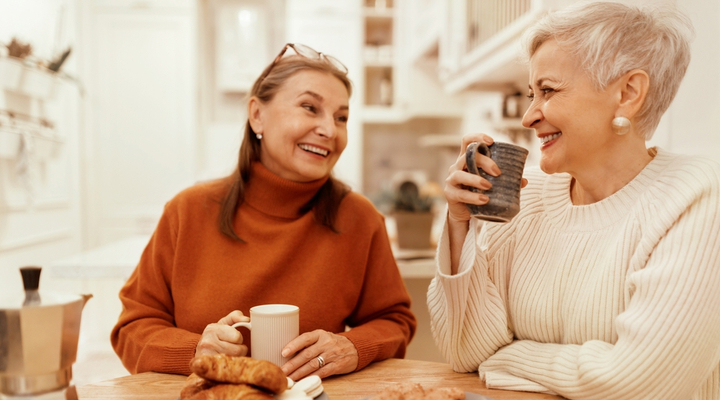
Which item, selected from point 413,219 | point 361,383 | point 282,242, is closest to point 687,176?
point 361,383

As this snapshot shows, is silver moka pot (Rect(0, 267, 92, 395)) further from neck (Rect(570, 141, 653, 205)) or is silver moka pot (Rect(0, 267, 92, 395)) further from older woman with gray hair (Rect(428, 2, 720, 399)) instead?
neck (Rect(570, 141, 653, 205))

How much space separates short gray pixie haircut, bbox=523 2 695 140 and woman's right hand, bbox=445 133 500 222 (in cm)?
22

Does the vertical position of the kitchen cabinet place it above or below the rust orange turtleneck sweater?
above

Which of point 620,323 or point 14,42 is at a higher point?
point 14,42

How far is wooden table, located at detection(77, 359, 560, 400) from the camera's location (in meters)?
0.87

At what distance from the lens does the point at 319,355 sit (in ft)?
3.22

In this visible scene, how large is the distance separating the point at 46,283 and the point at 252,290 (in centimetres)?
273

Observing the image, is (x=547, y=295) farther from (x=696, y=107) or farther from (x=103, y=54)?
(x=103, y=54)

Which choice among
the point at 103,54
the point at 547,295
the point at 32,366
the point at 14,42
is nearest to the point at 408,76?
the point at 103,54

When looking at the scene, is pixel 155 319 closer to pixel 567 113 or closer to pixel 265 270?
pixel 265 270

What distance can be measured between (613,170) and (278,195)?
762mm

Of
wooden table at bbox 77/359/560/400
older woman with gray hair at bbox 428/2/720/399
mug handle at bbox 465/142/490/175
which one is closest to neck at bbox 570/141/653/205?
older woman with gray hair at bbox 428/2/720/399

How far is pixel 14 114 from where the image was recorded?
290cm

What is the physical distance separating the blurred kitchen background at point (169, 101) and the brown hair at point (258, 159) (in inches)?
56.7
